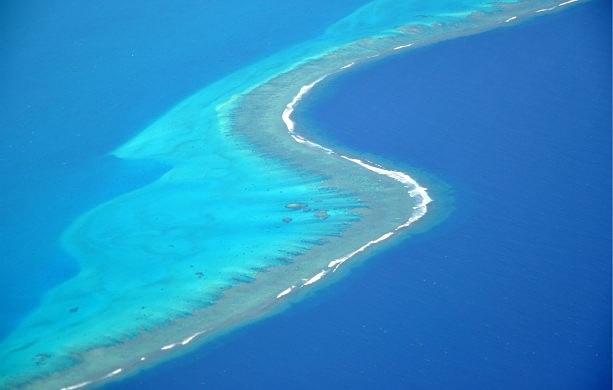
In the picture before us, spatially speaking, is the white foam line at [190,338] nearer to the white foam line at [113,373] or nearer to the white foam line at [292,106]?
the white foam line at [113,373]

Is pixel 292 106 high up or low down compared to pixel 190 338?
up

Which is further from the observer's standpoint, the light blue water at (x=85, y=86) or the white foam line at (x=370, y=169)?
the light blue water at (x=85, y=86)

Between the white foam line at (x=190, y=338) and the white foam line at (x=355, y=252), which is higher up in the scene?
the white foam line at (x=355, y=252)

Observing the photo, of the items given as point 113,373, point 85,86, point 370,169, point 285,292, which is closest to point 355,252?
point 285,292

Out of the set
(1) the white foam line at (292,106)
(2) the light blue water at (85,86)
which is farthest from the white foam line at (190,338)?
(1) the white foam line at (292,106)

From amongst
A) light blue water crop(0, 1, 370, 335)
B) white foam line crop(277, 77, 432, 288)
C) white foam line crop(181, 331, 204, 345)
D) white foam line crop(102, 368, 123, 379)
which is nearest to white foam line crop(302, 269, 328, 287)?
white foam line crop(277, 77, 432, 288)

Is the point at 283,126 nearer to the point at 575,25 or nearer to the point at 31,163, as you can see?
the point at 31,163

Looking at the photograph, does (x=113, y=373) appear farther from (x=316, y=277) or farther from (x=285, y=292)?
(x=316, y=277)

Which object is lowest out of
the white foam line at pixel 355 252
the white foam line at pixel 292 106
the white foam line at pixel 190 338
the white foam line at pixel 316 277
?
the white foam line at pixel 190 338

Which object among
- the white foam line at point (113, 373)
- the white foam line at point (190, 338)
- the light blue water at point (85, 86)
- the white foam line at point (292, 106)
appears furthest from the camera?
the white foam line at point (292, 106)

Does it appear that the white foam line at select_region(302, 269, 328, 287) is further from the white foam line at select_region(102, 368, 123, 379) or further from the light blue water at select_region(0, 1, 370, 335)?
the light blue water at select_region(0, 1, 370, 335)

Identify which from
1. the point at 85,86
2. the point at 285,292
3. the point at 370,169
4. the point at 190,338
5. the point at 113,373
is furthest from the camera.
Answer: the point at 85,86
